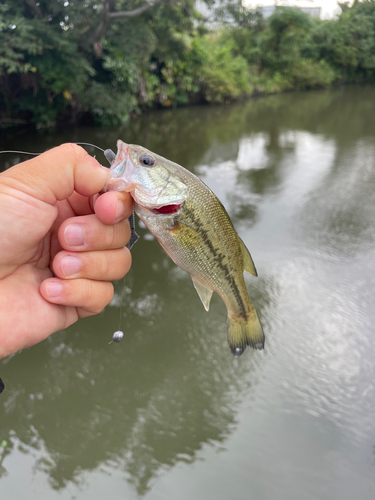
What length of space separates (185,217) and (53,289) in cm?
68

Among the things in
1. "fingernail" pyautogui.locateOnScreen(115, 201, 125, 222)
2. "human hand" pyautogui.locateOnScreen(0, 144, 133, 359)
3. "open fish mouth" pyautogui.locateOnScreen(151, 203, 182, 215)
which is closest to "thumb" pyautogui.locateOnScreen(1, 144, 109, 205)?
"human hand" pyautogui.locateOnScreen(0, 144, 133, 359)

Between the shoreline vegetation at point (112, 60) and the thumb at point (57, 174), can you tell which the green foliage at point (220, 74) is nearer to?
the shoreline vegetation at point (112, 60)

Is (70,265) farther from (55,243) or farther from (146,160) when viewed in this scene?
(146,160)

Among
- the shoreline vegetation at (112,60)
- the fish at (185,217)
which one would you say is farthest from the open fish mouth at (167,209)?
the shoreline vegetation at (112,60)

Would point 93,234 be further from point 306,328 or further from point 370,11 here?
point 370,11

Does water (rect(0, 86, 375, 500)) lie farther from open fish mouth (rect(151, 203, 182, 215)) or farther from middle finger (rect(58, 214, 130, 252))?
open fish mouth (rect(151, 203, 182, 215))

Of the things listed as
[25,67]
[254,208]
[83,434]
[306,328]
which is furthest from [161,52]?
[83,434]

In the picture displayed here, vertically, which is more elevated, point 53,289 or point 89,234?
point 89,234

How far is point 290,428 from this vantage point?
249 centimetres

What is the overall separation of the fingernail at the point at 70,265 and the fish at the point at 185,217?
38cm

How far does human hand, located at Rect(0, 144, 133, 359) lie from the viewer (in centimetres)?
129

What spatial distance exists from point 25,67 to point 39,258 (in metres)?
8.15

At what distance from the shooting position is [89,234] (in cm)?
145

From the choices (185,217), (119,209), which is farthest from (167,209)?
(119,209)
